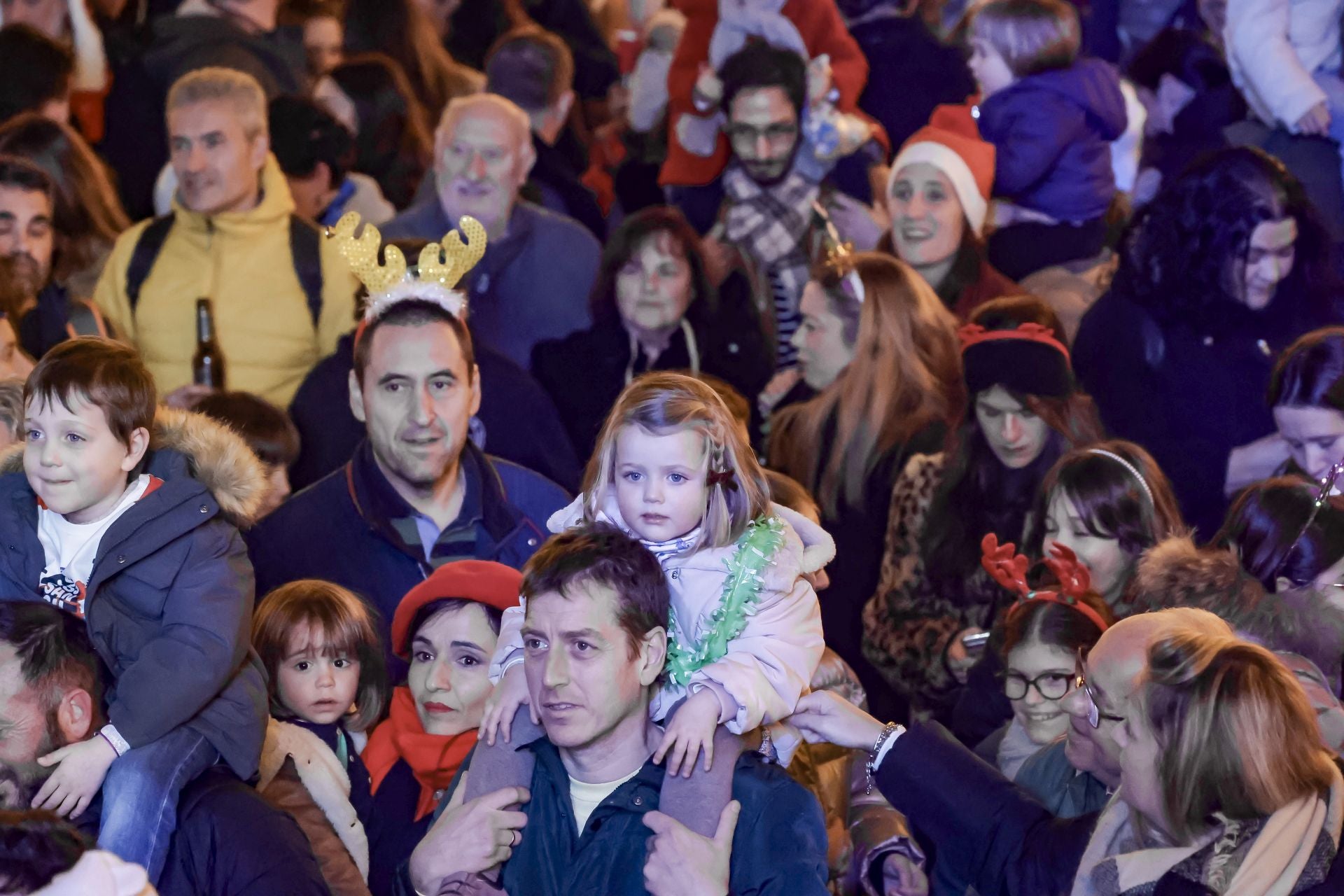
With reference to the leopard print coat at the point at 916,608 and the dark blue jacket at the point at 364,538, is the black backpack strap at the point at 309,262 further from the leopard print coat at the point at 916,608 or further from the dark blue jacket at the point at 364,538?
the leopard print coat at the point at 916,608

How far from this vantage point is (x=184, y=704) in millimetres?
3139

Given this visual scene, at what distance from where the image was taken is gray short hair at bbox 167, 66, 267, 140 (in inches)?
216

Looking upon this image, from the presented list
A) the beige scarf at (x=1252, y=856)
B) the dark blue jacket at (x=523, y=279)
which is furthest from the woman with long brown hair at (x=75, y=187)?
the beige scarf at (x=1252, y=856)

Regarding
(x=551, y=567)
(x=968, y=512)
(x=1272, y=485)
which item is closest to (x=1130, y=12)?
(x=968, y=512)

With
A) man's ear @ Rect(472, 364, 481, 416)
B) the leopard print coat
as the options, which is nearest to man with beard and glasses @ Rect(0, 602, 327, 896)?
man's ear @ Rect(472, 364, 481, 416)

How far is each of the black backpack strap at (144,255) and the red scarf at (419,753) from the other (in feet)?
7.13

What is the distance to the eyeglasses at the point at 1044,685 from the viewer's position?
380 centimetres

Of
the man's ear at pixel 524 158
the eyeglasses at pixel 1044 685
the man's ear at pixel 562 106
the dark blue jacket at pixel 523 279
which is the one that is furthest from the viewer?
the man's ear at pixel 562 106

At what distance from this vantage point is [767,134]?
5.87 m

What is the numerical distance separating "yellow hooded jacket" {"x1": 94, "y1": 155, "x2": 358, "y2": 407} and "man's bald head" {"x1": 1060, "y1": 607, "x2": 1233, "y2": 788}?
10.1ft

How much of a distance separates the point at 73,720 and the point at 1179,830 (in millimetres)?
1994

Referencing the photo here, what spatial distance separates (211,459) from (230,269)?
220cm

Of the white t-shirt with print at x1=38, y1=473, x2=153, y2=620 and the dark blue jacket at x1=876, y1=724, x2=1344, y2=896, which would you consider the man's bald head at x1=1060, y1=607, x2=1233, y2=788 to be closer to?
the dark blue jacket at x1=876, y1=724, x2=1344, y2=896

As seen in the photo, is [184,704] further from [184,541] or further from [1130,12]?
[1130,12]
